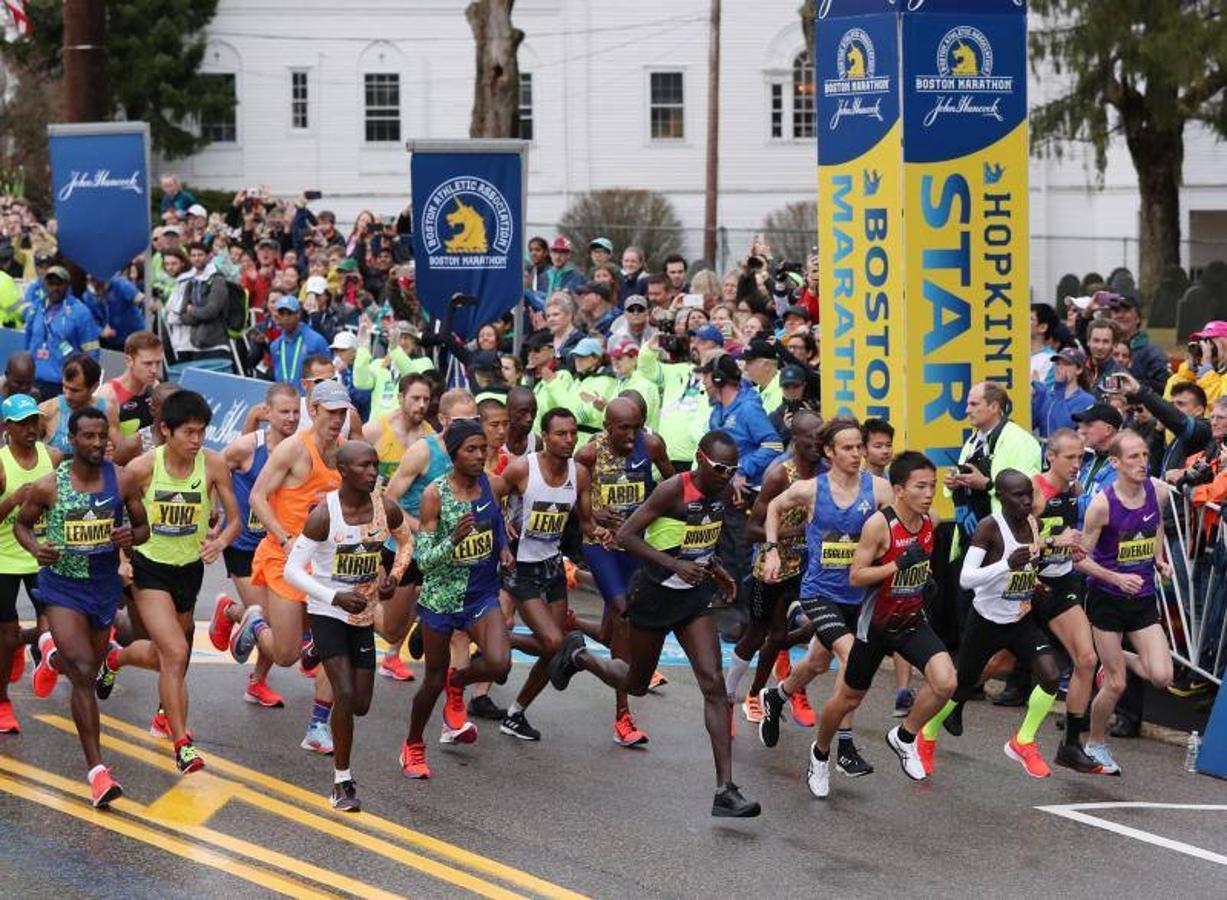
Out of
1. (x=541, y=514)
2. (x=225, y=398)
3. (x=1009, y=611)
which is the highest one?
(x=225, y=398)

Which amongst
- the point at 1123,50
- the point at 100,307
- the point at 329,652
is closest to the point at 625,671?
the point at 329,652

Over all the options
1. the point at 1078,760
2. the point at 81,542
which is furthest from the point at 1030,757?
the point at 81,542

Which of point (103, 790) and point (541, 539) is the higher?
point (541, 539)

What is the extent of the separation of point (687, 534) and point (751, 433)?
3549 mm

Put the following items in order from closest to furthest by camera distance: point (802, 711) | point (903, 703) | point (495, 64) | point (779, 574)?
point (779, 574)
point (802, 711)
point (903, 703)
point (495, 64)

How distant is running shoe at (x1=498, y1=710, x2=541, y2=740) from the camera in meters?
11.8

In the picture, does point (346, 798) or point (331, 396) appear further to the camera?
point (331, 396)

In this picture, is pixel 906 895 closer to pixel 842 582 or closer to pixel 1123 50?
pixel 842 582

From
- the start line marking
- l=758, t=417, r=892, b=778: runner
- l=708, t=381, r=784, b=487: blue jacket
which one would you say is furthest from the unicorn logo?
the start line marking

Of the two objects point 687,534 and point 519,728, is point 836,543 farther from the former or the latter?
point 519,728

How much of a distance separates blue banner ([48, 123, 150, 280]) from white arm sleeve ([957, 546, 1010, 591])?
37.8 feet

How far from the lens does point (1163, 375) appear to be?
14789mm

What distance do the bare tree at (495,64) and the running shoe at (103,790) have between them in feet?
59.3

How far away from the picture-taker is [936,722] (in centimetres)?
1103
